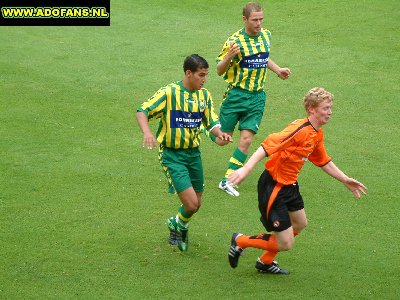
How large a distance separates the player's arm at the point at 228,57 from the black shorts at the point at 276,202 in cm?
240

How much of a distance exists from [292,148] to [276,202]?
56 cm

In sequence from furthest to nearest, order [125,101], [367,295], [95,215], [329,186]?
[125,101]
[329,186]
[95,215]
[367,295]

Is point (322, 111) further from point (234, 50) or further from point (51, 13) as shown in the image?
point (51, 13)

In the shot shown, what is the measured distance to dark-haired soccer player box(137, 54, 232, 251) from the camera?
8.80 metres

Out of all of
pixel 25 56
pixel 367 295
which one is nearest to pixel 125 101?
pixel 25 56

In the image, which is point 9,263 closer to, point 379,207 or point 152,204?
point 152,204

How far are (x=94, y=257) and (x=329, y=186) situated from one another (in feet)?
12.0

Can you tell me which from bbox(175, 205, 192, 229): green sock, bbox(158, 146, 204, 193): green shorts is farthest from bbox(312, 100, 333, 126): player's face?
bbox(175, 205, 192, 229): green sock

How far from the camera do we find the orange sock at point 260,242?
8352 millimetres

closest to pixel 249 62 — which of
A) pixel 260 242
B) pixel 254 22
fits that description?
pixel 254 22

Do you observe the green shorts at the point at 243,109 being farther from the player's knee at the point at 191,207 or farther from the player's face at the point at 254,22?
the player's knee at the point at 191,207

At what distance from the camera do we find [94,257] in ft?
29.4

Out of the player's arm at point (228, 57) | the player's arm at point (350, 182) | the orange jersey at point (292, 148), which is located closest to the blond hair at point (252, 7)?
the player's arm at point (228, 57)

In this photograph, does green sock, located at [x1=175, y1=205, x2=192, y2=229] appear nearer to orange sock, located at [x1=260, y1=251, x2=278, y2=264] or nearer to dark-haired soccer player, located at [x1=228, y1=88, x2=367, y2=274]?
dark-haired soccer player, located at [x1=228, y1=88, x2=367, y2=274]
